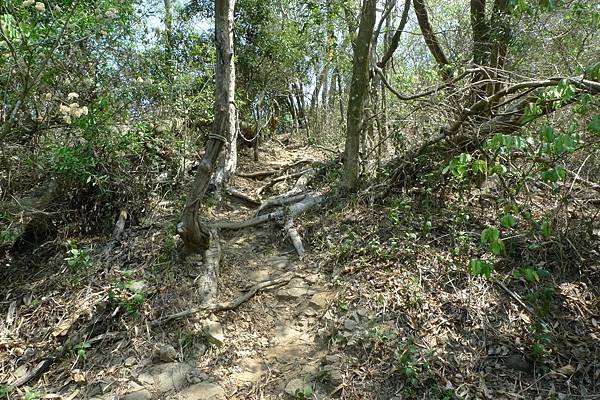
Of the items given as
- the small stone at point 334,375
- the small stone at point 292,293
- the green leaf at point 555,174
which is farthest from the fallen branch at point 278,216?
the green leaf at point 555,174

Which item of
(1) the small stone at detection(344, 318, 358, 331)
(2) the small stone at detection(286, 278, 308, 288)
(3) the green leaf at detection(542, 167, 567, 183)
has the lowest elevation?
(1) the small stone at detection(344, 318, 358, 331)

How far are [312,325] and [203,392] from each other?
3.73 ft

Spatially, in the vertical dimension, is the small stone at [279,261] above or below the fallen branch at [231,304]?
above

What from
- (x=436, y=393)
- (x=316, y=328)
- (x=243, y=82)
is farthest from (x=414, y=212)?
(x=243, y=82)

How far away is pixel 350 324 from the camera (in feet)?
12.2

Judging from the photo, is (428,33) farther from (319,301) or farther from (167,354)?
(167,354)

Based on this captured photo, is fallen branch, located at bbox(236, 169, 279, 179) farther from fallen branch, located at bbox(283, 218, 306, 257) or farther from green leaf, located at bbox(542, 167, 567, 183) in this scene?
green leaf, located at bbox(542, 167, 567, 183)

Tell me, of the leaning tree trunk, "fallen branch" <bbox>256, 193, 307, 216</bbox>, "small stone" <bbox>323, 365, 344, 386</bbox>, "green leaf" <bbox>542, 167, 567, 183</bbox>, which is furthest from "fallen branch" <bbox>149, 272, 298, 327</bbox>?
"green leaf" <bbox>542, 167, 567, 183</bbox>

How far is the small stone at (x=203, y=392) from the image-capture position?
3.29 metres

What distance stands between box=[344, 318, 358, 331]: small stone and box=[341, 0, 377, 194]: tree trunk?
93.3 inches

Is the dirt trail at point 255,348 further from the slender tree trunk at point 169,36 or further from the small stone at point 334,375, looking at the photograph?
the slender tree trunk at point 169,36

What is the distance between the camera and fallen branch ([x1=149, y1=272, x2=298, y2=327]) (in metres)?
3.88

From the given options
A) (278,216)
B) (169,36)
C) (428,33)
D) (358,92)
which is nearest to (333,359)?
(278,216)

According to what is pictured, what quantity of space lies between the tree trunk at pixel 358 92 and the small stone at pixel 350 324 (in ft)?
7.77
